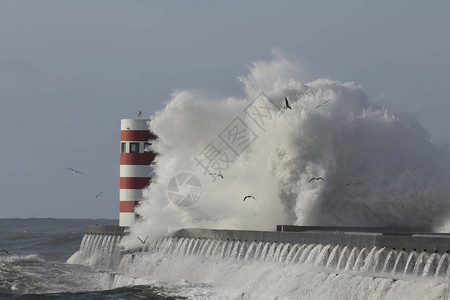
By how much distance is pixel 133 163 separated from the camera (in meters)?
28.1

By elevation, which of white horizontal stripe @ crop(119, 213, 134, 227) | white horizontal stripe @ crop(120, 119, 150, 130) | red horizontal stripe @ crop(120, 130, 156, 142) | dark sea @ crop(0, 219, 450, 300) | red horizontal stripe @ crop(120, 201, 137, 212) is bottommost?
dark sea @ crop(0, 219, 450, 300)

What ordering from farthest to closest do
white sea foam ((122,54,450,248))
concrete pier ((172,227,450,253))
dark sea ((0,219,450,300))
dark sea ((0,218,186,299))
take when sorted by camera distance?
white sea foam ((122,54,450,248)) < dark sea ((0,218,186,299)) < concrete pier ((172,227,450,253)) < dark sea ((0,219,450,300))

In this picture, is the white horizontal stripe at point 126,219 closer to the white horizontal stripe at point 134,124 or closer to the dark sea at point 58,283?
the dark sea at point 58,283

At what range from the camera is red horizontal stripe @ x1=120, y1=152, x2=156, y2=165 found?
92.0 ft

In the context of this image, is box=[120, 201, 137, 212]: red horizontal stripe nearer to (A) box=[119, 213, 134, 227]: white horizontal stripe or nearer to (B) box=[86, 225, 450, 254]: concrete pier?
(A) box=[119, 213, 134, 227]: white horizontal stripe

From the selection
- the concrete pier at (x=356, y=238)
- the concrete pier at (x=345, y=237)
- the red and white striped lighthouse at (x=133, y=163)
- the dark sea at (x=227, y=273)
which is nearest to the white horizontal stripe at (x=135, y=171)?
the red and white striped lighthouse at (x=133, y=163)

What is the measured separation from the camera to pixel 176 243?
939 inches

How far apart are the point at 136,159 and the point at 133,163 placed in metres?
0.14

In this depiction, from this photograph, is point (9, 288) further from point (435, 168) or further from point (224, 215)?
point (435, 168)

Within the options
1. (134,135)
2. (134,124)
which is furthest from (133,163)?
(134,124)

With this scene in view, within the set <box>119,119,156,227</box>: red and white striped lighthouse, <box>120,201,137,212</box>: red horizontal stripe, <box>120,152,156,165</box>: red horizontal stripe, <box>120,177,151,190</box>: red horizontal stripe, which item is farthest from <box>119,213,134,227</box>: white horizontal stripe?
<box>120,152,156,165</box>: red horizontal stripe

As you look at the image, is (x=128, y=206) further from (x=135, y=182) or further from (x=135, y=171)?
(x=135, y=171)

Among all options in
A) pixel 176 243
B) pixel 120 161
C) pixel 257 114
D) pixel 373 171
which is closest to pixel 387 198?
pixel 373 171

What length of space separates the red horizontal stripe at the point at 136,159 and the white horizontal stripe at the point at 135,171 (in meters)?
0.11
